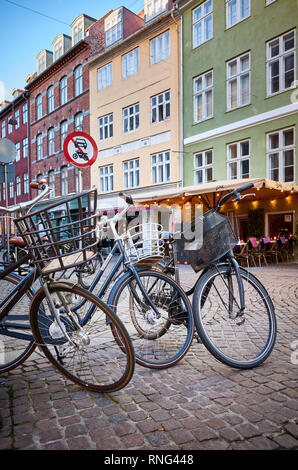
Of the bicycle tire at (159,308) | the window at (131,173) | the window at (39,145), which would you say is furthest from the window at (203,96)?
the window at (39,145)

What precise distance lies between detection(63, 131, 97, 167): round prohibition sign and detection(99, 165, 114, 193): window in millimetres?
15940

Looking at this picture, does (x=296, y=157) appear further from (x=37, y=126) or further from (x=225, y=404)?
(x=37, y=126)

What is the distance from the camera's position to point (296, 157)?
12.2m

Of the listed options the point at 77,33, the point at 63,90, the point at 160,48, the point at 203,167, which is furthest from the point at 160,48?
the point at 63,90

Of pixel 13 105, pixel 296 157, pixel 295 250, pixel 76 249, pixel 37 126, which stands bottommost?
pixel 295 250

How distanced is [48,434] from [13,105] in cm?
3391

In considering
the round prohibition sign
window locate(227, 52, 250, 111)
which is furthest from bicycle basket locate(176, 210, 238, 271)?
window locate(227, 52, 250, 111)

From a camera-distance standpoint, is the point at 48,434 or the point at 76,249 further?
the point at 76,249

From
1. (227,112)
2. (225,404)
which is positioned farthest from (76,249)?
(227,112)

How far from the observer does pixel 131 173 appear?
19.7m

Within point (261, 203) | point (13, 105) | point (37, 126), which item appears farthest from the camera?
point (13, 105)

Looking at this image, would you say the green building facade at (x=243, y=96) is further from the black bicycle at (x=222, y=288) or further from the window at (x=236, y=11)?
the black bicycle at (x=222, y=288)

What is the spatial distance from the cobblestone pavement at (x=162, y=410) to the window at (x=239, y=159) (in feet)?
40.4

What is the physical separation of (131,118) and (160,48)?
3.99 m
